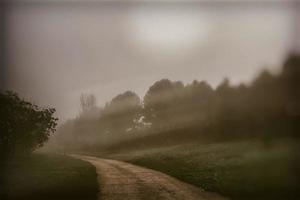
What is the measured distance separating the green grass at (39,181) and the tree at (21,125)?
13.9 inches

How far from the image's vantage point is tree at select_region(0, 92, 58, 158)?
38.6 ft

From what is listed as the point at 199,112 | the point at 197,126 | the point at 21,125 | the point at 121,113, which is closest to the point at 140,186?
the point at 197,126

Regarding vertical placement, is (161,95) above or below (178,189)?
above

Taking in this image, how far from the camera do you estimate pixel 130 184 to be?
620 inches

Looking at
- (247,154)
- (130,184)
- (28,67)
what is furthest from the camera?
(130,184)

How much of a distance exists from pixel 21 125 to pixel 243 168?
6.93m

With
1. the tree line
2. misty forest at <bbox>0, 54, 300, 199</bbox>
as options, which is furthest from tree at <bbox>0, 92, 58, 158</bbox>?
the tree line

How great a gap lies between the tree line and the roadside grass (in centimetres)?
50

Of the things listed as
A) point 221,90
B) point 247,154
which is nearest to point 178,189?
point 247,154

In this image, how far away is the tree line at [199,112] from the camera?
41.5 feet

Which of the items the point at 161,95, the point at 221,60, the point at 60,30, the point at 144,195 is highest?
the point at 60,30

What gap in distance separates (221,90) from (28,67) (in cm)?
556

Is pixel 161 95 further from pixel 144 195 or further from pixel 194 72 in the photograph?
pixel 144 195

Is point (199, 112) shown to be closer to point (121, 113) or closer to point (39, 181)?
point (121, 113)
